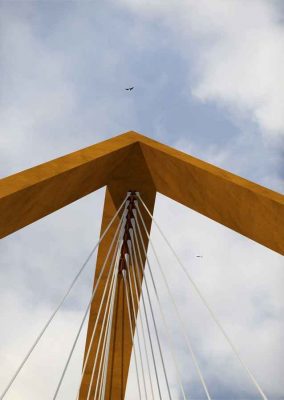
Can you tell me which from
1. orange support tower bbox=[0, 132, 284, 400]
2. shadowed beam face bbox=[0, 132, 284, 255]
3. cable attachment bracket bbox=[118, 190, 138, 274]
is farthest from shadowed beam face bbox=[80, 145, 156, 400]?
shadowed beam face bbox=[0, 132, 284, 255]

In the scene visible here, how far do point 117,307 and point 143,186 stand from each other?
2425mm

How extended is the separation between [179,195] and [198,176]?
0.87 metres

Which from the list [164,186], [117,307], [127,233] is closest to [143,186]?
[164,186]

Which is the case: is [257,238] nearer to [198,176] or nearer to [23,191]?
[198,176]

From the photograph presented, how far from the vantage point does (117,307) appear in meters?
9.16

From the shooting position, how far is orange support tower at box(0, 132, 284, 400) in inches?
216

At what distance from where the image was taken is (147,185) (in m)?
8.05

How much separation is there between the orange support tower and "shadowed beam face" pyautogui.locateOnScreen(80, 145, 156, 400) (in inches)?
1.1

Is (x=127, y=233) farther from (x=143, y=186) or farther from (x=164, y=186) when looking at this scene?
(x=164, y=186)

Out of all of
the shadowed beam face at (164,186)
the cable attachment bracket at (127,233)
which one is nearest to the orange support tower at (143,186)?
the shadowed beam face at (164,186)

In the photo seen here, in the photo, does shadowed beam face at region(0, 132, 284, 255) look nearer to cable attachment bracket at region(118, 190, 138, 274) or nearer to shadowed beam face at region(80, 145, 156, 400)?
shadowed beam face at region(80, 145, 156, 400)

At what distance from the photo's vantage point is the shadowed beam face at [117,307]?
7953 mm

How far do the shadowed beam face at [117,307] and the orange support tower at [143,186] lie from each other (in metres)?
0.03

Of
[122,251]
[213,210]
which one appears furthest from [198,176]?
[122,251]
